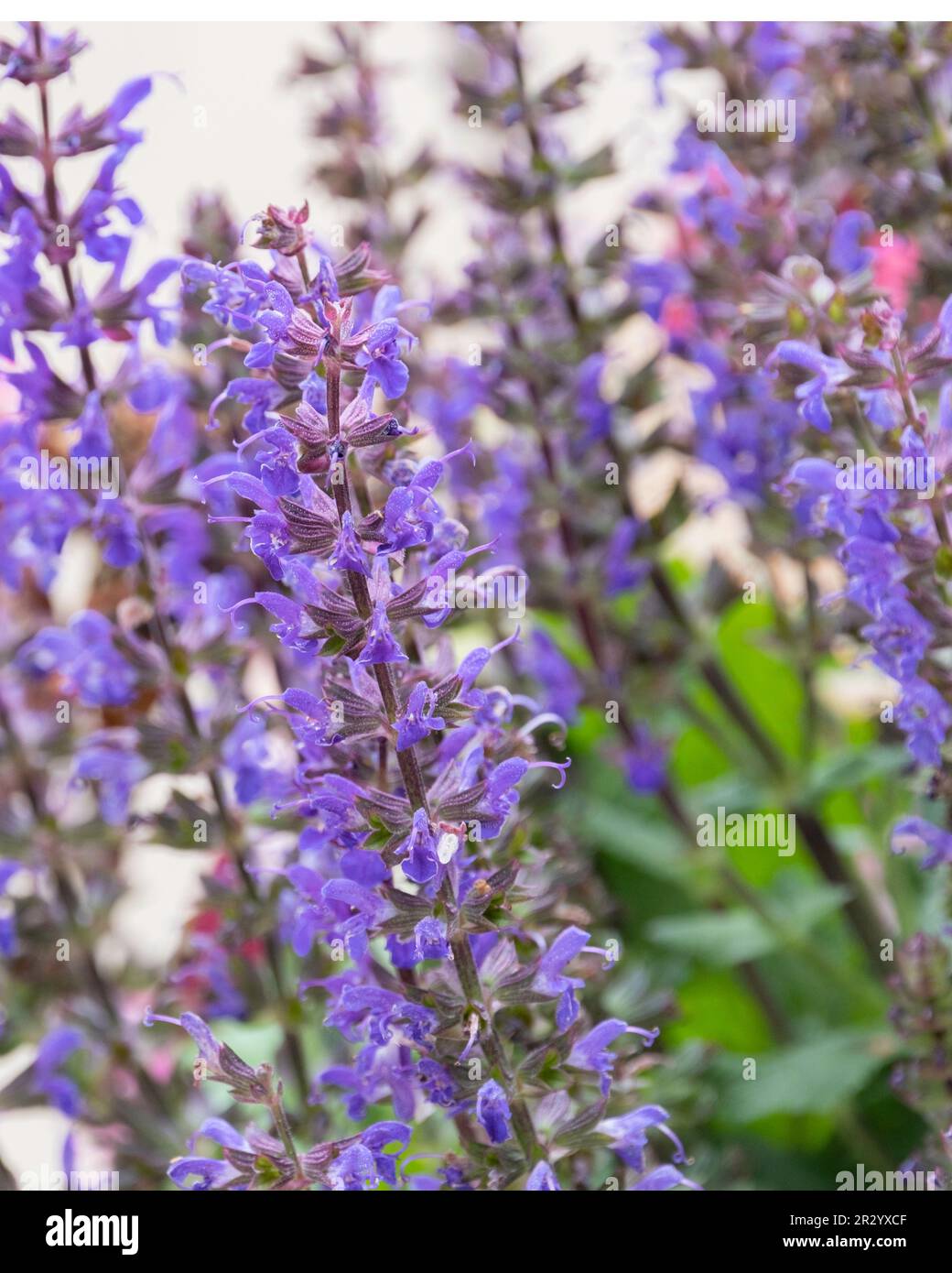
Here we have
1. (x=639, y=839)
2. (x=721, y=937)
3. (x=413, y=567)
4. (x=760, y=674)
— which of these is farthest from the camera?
(x=760, y=674)

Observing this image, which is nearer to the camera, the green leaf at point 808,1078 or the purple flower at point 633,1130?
the purple flower at point 633,1130

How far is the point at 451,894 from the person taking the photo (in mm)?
760

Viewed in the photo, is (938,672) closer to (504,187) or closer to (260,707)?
(260,707)

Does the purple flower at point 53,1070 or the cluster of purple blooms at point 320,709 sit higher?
the cluster of purple blooms at point 320,709

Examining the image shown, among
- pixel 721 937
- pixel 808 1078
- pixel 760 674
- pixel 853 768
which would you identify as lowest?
pixel 808 1078

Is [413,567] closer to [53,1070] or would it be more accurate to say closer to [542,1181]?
[542,1181]

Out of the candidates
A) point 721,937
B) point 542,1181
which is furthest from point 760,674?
point 542,1181

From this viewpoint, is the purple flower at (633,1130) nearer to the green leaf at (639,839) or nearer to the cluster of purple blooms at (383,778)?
the cluster of purple blooms at (383,778)

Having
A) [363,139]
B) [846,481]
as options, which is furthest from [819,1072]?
[363,139]

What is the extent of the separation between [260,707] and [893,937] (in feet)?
2.24

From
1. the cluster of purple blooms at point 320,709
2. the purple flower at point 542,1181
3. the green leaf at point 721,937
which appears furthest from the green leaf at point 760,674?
the purple flower at point 542,1181

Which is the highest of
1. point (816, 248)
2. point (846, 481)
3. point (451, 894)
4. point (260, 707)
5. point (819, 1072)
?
point (816, 248)

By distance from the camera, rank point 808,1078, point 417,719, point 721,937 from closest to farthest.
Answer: point 417,719, point 808,1078, point 721,937
